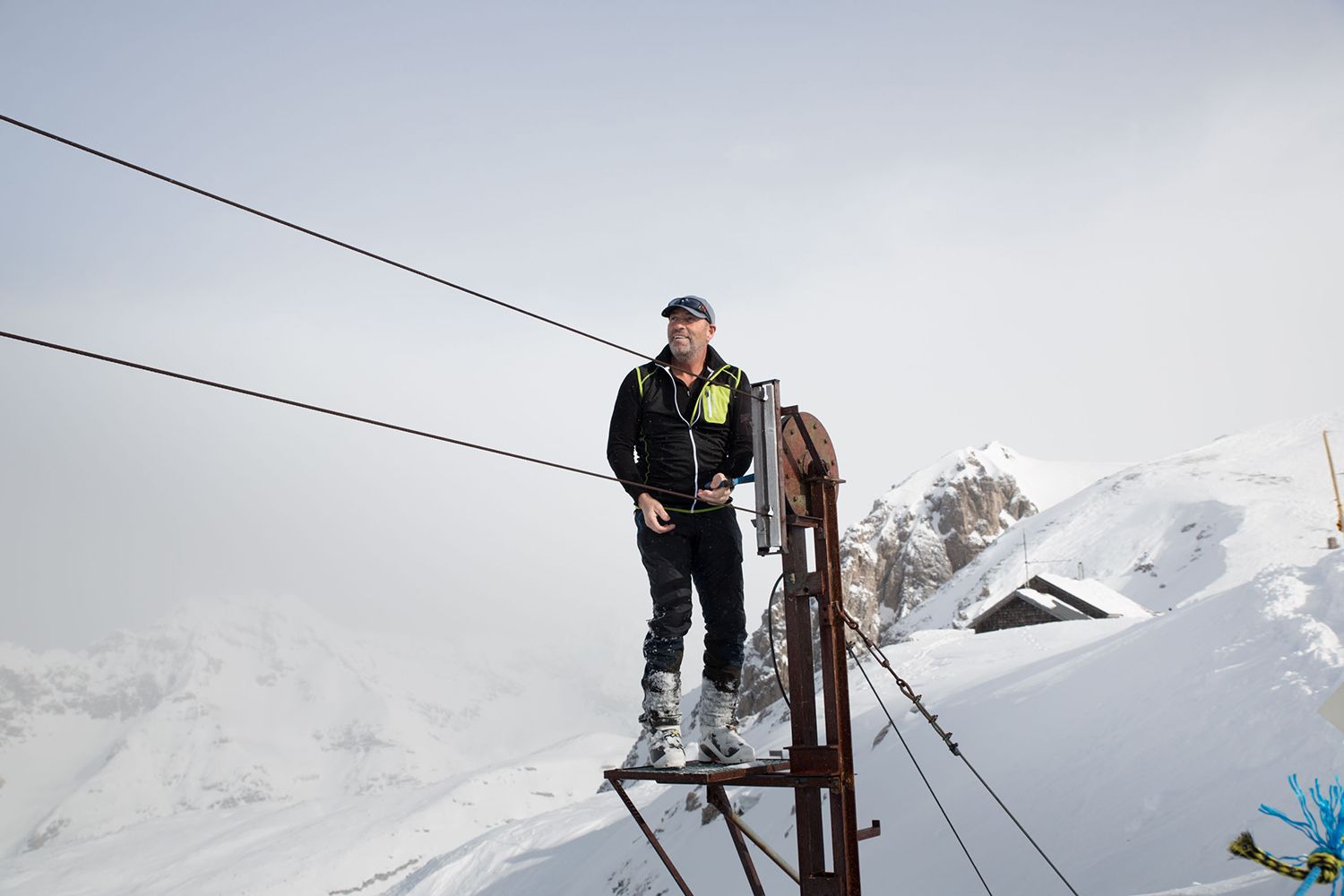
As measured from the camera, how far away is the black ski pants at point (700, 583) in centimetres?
679

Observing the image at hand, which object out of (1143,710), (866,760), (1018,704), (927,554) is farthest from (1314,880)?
(927,554)

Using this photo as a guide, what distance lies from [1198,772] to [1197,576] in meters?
60.1

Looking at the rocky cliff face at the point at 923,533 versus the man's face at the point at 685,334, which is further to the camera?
the rocky cliff face at the point at 923,533

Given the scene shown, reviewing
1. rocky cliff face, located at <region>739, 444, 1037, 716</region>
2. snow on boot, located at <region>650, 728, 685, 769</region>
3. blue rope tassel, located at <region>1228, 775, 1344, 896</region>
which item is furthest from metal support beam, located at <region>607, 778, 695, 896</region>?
rocky cliff face, located at <region>739, 444, 1037, 716</region>

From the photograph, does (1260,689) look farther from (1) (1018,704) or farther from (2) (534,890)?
(2) (534,890)

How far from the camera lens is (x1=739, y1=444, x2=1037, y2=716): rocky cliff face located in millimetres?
115875

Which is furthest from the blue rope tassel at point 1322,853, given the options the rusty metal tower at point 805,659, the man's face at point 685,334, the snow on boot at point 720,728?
the man's face at point 685,334

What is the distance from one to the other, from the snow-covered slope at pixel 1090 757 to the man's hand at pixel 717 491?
191 inches

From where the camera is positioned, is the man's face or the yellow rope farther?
the man's face

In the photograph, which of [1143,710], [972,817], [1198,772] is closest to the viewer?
[1198,772]

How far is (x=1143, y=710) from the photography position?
53.0 ft

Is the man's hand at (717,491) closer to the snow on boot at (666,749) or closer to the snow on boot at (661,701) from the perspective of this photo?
the snow on boot at (661,701)

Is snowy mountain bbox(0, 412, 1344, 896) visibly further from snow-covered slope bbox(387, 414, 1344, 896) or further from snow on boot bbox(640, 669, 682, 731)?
snow on boot bbox(640, 669, 682, 731)

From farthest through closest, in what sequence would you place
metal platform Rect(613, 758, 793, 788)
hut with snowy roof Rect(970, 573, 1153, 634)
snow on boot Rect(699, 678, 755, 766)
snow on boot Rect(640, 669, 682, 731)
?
hut with snowy roof Rect(970, 573, 1153, 634), snow on boot Rect(640, 669, 682, 731), snow on boot Rect(699, 678, 755, 766), metal platform Rect(613, 758, 793, 788)
